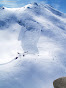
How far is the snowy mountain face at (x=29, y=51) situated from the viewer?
24.9 ft

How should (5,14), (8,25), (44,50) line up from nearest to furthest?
(44,50)
(8,25)
(5,14)

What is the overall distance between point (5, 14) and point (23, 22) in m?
4.08

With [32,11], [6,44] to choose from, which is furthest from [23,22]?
[6,44]

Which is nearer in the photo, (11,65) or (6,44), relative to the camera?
(11,65)

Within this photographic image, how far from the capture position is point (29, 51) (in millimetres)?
10852

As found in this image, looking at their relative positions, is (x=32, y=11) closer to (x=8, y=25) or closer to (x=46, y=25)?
(x=46, y=25)

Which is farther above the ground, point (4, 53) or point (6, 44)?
point (6, 44)

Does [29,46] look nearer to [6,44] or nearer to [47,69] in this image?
[6,44]

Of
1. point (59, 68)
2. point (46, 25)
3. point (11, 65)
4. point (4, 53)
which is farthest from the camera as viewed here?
point (46, 25)

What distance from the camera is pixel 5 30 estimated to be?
48.4 ft

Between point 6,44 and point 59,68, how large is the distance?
6157mm

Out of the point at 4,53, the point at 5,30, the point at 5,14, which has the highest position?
the point at 5,14

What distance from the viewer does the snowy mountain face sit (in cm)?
758

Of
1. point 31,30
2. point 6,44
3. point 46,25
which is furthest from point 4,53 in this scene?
point 46,25
